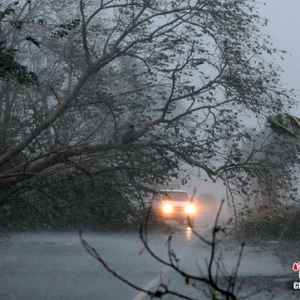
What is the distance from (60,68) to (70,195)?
581 cm

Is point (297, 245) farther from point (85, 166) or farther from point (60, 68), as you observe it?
point (60, 68)

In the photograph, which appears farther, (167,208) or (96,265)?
(167,208)

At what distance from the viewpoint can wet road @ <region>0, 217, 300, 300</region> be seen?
8438 mm

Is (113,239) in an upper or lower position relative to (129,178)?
lower

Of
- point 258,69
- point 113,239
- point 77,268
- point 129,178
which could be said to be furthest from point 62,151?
point 258,69

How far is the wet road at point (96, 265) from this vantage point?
844 cm

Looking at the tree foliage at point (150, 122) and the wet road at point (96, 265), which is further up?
the tree foliage at point (150, 122)

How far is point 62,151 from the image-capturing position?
14.4 metres

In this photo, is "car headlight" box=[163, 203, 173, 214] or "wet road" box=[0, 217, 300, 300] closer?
"wet road" box=[0, 217, 300, 300]

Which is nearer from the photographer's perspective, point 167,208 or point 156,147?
point 156,147

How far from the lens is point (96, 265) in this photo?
11203 mm

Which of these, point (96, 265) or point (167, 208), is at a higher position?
point (167, 208)

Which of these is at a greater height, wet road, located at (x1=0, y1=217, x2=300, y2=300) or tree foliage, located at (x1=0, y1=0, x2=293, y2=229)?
tree foliage, located at (x1=0, y1=0, x2=293, y2=229)

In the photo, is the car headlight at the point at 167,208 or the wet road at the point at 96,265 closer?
the wet road at the point at 96,265
